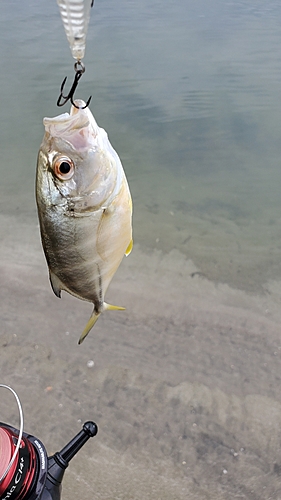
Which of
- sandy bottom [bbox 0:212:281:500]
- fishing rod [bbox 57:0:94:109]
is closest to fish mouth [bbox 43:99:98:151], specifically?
fishing rod [bbox 57:0:94:109]

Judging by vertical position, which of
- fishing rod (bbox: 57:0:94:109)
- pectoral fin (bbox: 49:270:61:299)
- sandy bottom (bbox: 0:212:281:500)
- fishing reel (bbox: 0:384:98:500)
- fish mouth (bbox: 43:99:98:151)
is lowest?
sandy bottom (bbox: 0:212:281:500)

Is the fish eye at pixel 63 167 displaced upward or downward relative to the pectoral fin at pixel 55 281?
upward

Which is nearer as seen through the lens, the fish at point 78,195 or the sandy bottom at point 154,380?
the fish at point 78,195

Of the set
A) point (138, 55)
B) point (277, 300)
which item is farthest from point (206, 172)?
point (138, 55)

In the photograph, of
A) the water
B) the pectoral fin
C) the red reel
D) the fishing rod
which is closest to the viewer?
the fishing rod

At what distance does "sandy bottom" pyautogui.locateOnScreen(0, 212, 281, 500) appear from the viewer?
2.75 m

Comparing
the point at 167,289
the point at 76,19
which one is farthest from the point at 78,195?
the point at 167,289

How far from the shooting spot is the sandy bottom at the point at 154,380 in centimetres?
275

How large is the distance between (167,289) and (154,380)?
920mm

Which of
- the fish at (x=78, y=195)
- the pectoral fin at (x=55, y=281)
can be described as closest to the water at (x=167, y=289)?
the pectoral fin at (x=55, y=281)

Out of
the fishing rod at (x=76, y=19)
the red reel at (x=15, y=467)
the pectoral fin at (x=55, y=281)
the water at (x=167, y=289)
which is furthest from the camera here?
the water at (x=167, y=289)

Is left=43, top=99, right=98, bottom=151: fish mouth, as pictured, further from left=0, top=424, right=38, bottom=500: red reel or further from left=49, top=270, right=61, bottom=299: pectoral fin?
left=0, top=424, right=38, bottom=500: red reel

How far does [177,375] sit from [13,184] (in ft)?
9.74

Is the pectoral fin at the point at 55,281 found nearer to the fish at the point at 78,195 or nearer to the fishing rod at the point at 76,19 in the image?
the fish at the point at 78,195
